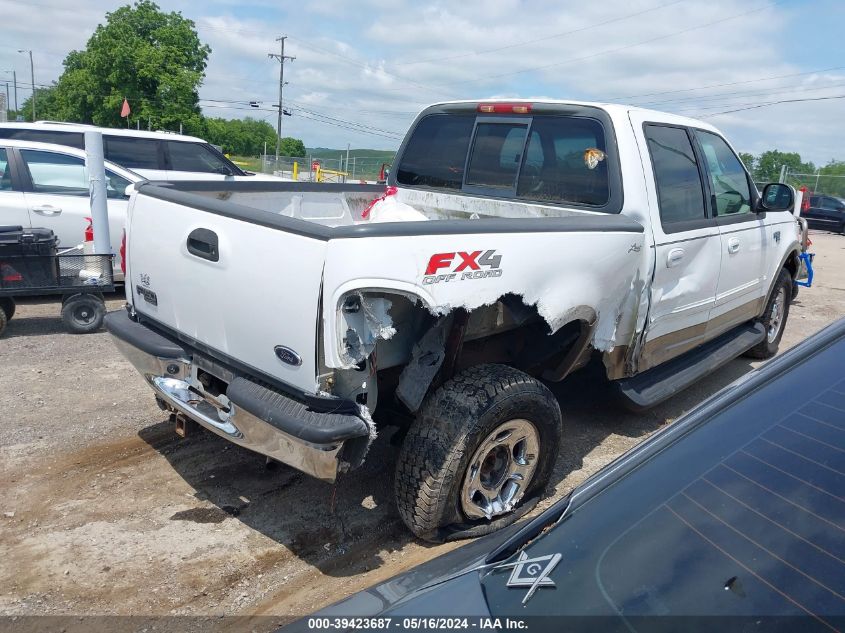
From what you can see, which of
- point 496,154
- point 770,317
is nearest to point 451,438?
point 496,154

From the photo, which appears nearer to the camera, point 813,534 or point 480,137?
point 813,534

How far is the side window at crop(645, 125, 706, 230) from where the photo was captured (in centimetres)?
430

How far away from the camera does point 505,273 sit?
3.12 m

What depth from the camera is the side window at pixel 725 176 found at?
500 cm

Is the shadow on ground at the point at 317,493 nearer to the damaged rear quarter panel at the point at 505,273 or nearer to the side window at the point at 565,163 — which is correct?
the damaged rear quarter panel at the point at 505,273

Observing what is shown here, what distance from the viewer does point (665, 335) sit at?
453 centimetres

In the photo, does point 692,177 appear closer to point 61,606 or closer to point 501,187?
point 501,187

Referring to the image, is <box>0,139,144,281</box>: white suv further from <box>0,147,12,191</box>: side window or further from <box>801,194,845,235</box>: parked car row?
<box>801,194,845,235</box>: parked car row

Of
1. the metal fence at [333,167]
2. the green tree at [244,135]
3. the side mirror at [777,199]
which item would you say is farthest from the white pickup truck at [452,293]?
the green tree at [244,135]

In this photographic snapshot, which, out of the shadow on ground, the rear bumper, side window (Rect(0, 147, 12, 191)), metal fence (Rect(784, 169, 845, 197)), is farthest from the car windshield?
metal fence (Rect(784, 169, 845, 197))

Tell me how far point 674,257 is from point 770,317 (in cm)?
275

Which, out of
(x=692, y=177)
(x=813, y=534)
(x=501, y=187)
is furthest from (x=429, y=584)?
(x=692, y=177)

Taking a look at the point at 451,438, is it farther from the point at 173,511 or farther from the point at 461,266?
the point at 173,511

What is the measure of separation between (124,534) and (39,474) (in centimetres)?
90
